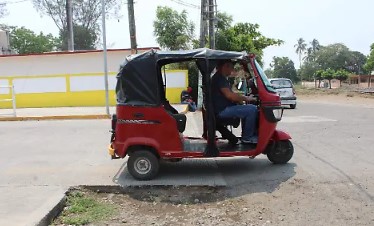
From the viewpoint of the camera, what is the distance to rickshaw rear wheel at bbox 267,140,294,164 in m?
7.34

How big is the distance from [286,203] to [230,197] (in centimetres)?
76

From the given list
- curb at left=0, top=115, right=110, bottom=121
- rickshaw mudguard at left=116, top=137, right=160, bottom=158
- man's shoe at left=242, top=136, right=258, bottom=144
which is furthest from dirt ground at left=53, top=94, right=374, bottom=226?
curb at left=0, top=115, right=110, bottom=121

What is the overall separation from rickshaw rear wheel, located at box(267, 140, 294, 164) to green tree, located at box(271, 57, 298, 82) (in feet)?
330

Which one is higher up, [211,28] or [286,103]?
[211,28]

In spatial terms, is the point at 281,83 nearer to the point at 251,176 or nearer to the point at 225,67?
the point at 225,67

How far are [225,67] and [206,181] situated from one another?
1904mm

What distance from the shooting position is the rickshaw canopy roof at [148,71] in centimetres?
665

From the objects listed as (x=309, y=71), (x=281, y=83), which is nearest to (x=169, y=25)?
(x=281, y=83)

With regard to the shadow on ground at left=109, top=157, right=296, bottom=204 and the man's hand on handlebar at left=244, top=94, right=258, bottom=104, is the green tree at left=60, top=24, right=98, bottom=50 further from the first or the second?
the man's hand on handlebar at left=244, top=94, right=258, bottom=104

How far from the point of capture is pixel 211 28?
22.0 metres

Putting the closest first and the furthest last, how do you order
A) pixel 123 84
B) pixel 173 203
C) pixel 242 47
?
pixel 173 203, pixel 123 84, pixel 242 47

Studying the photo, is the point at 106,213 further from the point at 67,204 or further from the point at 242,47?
the point at 242,47

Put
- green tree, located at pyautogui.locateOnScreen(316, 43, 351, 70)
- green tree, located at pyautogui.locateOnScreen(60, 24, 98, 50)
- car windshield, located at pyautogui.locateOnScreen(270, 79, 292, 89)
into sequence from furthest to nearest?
1. green tree, located at pyautogui.locateOnScreen(316, 43, 351, 70)
2. green tree, located at pyautogui.locateOnScreen(60, 24, 98, 50)
3. car windshield, located at pyautogui.locateOnScreen(270, 79, 292, 89)

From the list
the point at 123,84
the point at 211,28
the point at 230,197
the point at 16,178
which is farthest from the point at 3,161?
the point at 211,28
